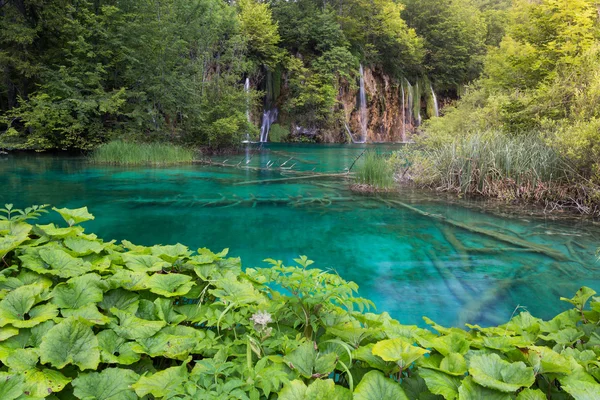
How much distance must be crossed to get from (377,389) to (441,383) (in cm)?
19

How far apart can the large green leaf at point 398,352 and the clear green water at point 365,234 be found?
262 centimetres

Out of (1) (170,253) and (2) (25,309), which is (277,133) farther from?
(2) (25,309)

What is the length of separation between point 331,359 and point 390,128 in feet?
105

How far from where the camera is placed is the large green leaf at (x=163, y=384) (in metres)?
1.17

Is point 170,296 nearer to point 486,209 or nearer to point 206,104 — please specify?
point 486,209

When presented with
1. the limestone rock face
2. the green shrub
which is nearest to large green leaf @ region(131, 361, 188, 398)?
the green shrub

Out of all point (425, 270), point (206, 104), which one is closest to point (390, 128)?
point (206, 104)

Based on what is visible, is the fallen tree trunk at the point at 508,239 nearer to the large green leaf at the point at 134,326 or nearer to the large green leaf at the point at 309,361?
the large green leaf at the point at 309,361

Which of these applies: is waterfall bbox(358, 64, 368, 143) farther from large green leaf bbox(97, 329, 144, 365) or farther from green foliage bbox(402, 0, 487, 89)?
large green leaf bbox(97, 329, 144, 365)

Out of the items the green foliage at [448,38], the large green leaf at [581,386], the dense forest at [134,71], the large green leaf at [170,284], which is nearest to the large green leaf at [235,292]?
the large green leaf at [170,284]

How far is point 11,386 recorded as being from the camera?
3.64 feet

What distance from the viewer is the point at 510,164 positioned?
8305 mm

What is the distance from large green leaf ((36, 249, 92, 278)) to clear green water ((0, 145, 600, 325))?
9.35ft

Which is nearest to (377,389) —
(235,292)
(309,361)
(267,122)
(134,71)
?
(309,361)
